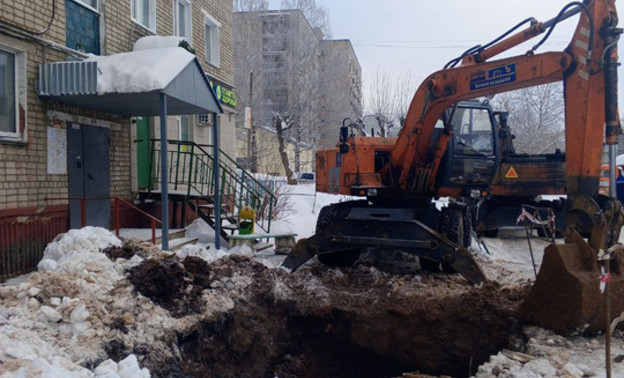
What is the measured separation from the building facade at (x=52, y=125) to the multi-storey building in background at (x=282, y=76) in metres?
20.2

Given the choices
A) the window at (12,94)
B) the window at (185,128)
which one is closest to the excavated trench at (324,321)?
the window at (12,94)

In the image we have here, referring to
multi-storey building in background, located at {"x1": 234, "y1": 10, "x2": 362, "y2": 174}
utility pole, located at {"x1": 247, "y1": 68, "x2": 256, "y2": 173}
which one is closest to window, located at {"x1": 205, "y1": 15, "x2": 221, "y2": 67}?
utility pole, located at {"x1": 247, "y1": 68, "x2": 256, "y2": 173}

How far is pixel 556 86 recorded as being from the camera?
108 ft

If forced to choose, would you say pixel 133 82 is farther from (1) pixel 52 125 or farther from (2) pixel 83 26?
(2) pixel 83 26

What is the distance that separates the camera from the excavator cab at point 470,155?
7.91 meters

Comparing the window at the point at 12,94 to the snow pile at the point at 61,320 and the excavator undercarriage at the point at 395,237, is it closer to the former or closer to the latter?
the snow pile at the point at 61,320

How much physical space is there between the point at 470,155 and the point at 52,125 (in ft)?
21.6

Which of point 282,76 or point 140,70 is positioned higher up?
point 282,76

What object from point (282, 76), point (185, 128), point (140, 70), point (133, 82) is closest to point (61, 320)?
point (133, 82)

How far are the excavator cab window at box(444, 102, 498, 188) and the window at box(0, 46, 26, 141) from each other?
20.8 ft

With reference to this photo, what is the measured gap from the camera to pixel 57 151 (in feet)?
26.3

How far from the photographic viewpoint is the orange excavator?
4.80 m

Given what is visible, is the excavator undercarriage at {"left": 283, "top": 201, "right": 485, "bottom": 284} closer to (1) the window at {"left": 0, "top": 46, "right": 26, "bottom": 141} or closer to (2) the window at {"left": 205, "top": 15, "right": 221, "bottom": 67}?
(1) the window at {"left": 0, "top": 46, "right": 26, "bottom": 141}

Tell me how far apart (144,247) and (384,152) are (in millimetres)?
4006
